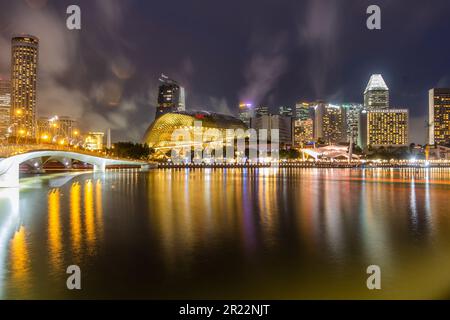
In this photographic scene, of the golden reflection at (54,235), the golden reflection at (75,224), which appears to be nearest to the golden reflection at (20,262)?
the golden reflection at (54,235)

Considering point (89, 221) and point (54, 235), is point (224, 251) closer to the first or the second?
point (54, 235)

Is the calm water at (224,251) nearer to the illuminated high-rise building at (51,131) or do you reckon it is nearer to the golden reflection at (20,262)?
the golden reflection at (20,262)

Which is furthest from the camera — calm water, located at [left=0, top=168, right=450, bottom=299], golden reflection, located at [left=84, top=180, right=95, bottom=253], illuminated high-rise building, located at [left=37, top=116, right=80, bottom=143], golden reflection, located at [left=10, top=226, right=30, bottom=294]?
illuminated high-rise building, located at [left=37, top=116, right=80, bottom=143]

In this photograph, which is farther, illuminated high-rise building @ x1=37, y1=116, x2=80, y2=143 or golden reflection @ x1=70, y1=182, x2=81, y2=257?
illuminated high-rise building @ x1=37, y1=116, x2=80, y2=143

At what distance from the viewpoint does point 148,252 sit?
40.4 feet

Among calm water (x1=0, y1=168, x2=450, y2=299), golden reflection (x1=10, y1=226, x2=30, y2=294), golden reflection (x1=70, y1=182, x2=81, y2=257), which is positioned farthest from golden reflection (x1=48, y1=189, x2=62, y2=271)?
golden reflection (x1=10, y1=226, x2=30, y2=294)

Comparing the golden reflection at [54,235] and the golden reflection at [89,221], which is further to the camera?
the golden reflection at [89,221]

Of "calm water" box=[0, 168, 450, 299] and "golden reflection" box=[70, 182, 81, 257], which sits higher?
"golden reflection" box=[70, 182, 81, 257]

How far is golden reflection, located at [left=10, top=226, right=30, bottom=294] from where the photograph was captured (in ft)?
31.3

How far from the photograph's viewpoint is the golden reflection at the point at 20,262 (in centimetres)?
955

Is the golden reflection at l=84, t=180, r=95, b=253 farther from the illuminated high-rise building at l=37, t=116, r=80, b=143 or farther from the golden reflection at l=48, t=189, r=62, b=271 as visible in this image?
the illuminated high-rise building at l=37, t=116, r=80, b=143

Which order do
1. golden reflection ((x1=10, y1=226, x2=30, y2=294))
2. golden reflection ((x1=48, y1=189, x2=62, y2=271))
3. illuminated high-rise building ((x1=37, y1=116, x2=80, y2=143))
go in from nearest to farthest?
golden reflection ((x1=10, y1=226, x2=30, y2=294)) < golden reflection ((x1=48, y1=189, x2=62, y2=271)) < illuminated high-rise building ((x1=37, y1=116, x2=80, y2=143))

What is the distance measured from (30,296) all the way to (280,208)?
608 inches
